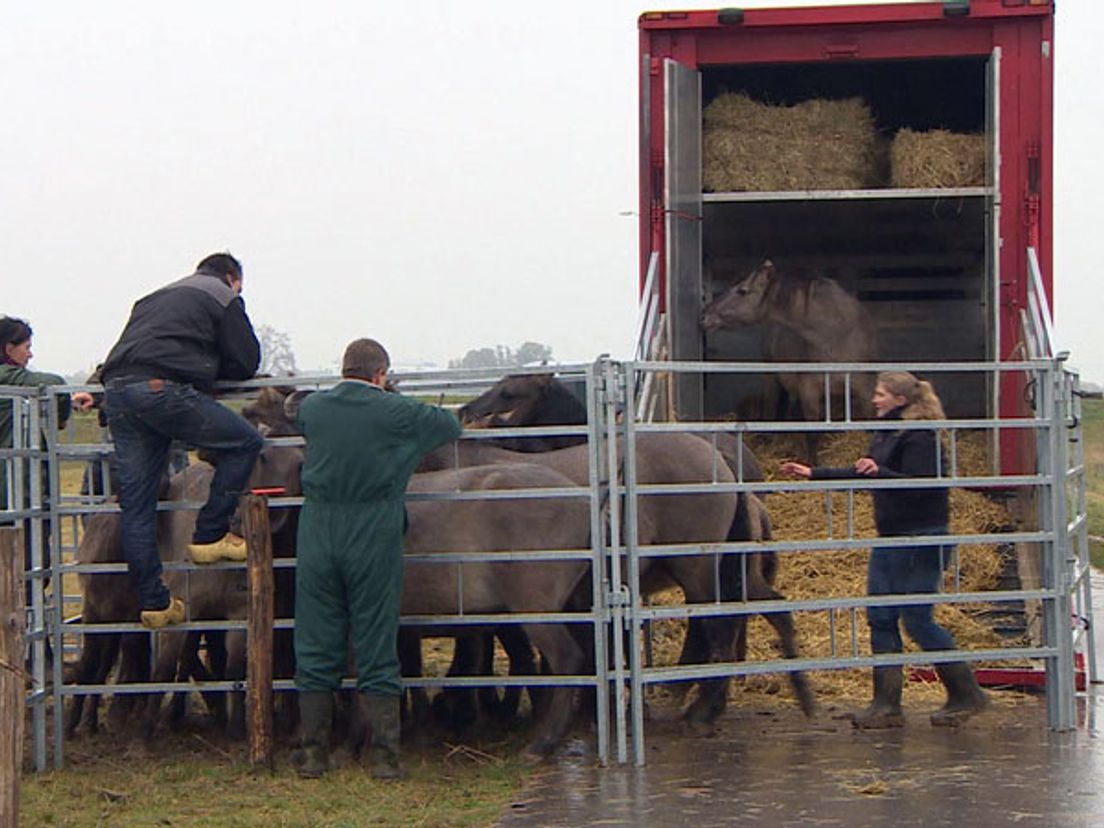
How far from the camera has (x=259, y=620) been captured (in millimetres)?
7926

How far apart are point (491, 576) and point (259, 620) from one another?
1068 mm

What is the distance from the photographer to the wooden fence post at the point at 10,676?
551 cm

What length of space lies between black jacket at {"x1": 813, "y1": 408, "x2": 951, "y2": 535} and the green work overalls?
2033mm

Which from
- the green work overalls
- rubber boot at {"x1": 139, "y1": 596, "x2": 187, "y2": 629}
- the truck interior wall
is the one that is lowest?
rubber boot at {"x1": 139, "y1": 596, "x2": 187, "y2": 629}

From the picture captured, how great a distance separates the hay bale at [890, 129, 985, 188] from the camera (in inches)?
475

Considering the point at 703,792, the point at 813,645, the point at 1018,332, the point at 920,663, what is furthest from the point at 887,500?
the point at 1018,332

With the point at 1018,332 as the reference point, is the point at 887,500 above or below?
below

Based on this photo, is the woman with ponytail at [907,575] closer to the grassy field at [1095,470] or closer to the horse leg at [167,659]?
the horse leg at [167,659]

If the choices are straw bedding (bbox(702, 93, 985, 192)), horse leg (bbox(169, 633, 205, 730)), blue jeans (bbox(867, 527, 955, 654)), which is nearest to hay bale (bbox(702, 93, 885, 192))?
straw bedding (bbox(702, 93, 985, 192))

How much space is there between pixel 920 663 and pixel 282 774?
2.98m

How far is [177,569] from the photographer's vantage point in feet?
27.1

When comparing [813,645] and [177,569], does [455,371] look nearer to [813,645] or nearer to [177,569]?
[177,569]

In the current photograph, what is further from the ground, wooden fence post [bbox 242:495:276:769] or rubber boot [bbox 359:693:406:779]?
wooden fence post [bbox 242:495:276:769]

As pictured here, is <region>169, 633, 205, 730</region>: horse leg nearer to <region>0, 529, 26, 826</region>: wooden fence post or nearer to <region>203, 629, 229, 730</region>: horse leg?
<region>203, 629, 229, 730</region>: horse leg
